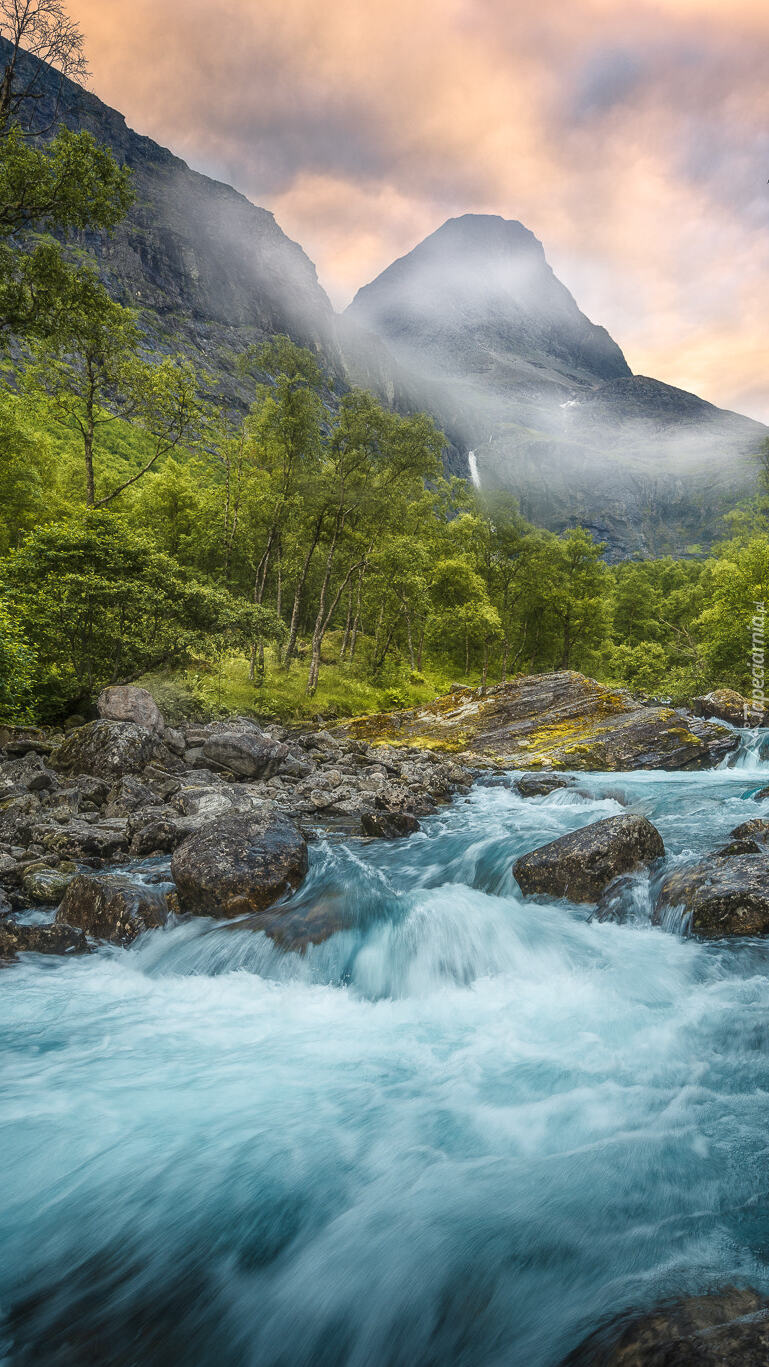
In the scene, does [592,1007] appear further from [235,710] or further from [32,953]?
[235,710]

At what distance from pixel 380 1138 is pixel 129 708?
1402cm

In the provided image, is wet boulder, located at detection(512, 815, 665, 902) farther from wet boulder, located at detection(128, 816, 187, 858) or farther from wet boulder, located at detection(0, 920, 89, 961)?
wet boulder, located at detection(0, 920, 89, 961)

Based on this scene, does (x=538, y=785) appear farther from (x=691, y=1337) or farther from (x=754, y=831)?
(x=691, y=1337)

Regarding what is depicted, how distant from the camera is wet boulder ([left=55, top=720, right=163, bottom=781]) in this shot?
1348cm

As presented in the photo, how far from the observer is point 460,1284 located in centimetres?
327

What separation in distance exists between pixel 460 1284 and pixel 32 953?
20.1 ft

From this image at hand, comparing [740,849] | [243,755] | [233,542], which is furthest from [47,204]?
[233,542]

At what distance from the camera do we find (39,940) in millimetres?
7160

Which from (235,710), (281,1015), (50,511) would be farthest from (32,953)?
(50,511)

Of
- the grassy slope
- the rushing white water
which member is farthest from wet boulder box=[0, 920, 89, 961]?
the grassy slope

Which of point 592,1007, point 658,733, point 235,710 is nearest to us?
point 592,1007

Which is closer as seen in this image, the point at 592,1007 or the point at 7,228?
the point at 592,1007

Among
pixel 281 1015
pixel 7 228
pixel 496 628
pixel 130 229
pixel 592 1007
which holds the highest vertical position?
pixel 130 229

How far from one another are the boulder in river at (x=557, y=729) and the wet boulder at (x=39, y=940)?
15.7 metres
